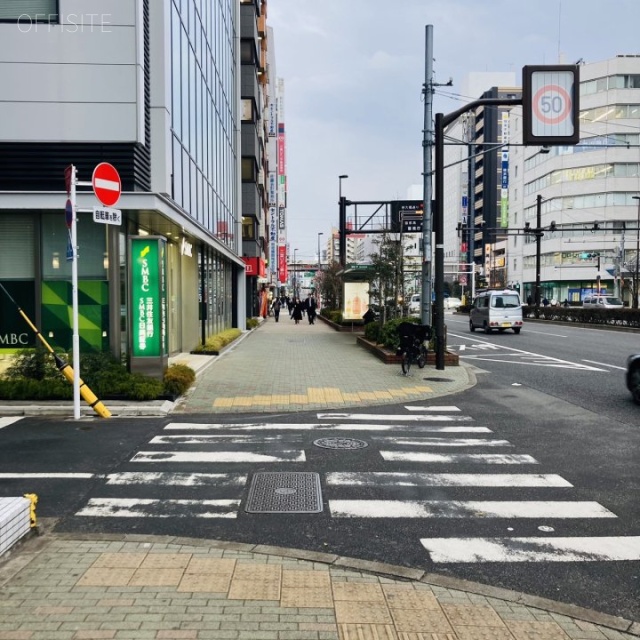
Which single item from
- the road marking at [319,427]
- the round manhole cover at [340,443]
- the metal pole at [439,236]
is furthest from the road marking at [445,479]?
the metal pole at [439,236]

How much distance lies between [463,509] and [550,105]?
10611 mm

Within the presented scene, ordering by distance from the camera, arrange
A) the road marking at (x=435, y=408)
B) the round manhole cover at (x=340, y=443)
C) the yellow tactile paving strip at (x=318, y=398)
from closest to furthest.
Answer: the round manhole cover at (x=340, y=443) < the road marking at (x=435, y=408) < the yellow tactile paving strip at (x=318, y=398)

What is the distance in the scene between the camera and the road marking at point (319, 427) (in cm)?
873

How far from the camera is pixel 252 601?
365 centimetres

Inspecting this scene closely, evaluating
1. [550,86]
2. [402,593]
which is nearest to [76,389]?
[402,593]

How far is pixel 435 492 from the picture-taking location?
5.93 m

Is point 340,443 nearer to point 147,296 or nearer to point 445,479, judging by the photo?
point 445,479

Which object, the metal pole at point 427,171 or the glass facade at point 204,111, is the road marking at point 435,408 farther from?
the glass facade at point 204,111

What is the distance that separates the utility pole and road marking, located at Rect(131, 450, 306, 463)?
1057 centimetres

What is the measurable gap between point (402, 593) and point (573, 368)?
13.9m

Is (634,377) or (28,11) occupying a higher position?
(28,11)

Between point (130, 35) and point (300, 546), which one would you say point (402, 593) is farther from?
point (130, 35)

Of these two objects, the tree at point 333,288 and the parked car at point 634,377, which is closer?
the parked car at point 634,377

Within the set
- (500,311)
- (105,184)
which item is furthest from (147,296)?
(500,311)
